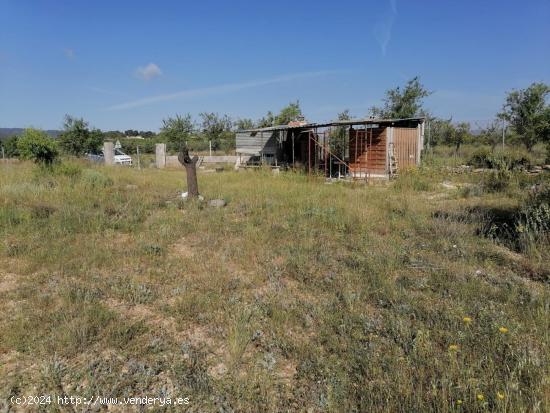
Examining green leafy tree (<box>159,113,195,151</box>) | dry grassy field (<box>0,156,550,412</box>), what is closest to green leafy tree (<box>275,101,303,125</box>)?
green leafy tree (<box>159,113,195,151</box>)

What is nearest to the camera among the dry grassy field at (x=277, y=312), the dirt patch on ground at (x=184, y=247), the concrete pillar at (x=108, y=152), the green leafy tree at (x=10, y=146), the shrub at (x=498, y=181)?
the dry grassy field at (x=277, y=312)

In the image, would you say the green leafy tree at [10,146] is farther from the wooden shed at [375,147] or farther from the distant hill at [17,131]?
the wooden shed at [375,147]

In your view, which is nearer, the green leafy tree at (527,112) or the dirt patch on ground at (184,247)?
the dirt patch on ground at (184,247)

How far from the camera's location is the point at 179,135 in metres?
30.4

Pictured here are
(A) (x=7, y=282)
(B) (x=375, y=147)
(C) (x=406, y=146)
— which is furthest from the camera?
(C) (x=406, y=146)

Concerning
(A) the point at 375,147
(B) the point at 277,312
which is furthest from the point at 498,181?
(B) the point at 277,312

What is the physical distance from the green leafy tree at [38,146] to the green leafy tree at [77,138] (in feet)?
41.1

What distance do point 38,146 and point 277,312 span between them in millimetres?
11012

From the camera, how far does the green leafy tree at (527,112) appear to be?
1848 centimetres

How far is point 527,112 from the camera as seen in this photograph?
2041cm

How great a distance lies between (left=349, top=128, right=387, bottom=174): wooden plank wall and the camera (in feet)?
49.3

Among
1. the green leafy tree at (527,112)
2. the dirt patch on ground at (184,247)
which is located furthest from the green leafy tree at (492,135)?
the dirt patch on ground at (184,247)

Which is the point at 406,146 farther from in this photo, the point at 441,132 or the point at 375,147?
the point at 441,132

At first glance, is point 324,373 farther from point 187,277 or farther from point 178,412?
point 187,277
